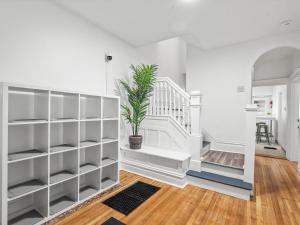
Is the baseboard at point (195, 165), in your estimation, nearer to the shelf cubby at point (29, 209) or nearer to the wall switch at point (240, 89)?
the wall switch at point (240, 89)

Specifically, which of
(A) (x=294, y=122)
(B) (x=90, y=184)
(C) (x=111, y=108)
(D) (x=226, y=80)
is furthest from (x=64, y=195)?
(A) (x=294, y=122)

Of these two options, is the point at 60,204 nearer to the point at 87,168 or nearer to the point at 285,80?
the point at 87,168

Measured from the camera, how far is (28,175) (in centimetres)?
203

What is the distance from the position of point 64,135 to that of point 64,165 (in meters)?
0.43

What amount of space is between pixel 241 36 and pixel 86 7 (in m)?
2.95

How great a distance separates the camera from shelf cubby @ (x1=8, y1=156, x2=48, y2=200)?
5.92 feet

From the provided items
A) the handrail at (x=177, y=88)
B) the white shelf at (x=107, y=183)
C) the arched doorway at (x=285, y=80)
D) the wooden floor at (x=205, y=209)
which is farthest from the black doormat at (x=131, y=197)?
the arched doorway at (x=285, y=80)

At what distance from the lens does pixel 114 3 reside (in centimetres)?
235

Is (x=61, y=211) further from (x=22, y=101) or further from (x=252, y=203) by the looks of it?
(x=252, y=203)

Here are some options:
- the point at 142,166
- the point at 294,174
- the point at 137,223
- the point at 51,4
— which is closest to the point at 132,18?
the point at 51,4

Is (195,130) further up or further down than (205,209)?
further up

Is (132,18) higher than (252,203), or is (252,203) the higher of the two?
(132,18)

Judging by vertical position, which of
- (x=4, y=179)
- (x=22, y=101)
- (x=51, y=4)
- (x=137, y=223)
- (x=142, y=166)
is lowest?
(x=137, y=223)

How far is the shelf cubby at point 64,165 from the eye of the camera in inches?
85.8
